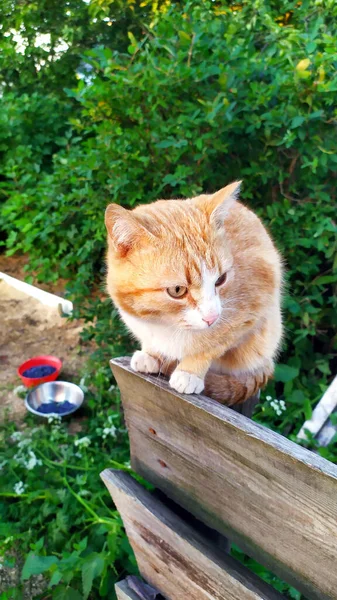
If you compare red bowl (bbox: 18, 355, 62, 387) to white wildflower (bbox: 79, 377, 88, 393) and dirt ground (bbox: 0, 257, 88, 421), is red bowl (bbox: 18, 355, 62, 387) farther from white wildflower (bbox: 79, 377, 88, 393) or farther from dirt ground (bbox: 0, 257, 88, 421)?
white wildflower (bbox: 79, 377, 88, 393)

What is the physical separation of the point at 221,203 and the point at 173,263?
0.25 meters

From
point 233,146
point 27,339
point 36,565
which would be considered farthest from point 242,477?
point 27,339

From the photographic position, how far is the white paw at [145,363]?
4.69 feet

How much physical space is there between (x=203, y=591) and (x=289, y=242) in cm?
192

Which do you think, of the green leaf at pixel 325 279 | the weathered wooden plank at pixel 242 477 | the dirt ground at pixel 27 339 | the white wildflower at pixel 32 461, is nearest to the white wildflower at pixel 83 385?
the dirt ground at pixel 27 339

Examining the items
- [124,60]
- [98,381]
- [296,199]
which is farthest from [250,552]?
[124,60]

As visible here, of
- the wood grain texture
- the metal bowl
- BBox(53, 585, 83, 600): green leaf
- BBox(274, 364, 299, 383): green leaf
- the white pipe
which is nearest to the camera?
the wood grain texture

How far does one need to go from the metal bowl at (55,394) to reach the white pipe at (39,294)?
0.98 meters

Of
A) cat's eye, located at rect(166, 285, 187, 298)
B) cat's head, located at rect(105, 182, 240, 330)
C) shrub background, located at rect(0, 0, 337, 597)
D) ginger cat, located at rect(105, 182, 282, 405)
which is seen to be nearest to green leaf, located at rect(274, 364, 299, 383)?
shrub background, located at rect(0, 0, 337, 597)

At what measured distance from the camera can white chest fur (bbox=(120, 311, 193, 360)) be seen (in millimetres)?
1521

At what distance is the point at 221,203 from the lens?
4.85 feet

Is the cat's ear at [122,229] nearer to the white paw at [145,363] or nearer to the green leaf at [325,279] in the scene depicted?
the white paw at [145,363]

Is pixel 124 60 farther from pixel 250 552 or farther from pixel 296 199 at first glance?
pixel 250 552

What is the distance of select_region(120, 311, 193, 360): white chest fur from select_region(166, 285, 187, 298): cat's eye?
0.41 ft
